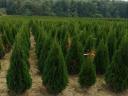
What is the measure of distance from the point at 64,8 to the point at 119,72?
83243 millimetres

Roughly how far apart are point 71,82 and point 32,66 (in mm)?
2249

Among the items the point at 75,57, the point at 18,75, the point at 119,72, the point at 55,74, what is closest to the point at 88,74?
the point at 119,72

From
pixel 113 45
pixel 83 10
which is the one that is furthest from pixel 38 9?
pixel 113 45

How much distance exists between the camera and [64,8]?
9100 cm

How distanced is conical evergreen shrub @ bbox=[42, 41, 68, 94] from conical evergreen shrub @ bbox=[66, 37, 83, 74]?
157 centimetres

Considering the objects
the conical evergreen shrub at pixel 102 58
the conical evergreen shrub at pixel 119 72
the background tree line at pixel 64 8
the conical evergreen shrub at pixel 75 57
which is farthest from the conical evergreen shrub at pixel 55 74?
the background tree line at pixel 64 8

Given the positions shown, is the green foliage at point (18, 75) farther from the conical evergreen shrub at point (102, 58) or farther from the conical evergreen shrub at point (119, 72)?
the conical evergreen shrub at point (102, 58)

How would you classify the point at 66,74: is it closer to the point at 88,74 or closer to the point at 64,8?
the point at 88,74

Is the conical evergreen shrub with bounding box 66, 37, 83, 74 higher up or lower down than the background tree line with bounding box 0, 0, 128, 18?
higher up

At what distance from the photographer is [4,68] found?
10.6 metres

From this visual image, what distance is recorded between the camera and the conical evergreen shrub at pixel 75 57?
9648 millimetres

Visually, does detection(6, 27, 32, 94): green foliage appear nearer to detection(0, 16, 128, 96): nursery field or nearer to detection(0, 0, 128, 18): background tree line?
detection(0, 16, 128, 96): nursery field

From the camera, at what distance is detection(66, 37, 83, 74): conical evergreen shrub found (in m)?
9.65

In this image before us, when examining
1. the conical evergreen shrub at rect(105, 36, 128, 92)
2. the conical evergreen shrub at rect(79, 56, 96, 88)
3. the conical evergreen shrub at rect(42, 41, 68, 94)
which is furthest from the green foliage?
the conical evergreen shrub at rect(105, 36, 128, 92)
